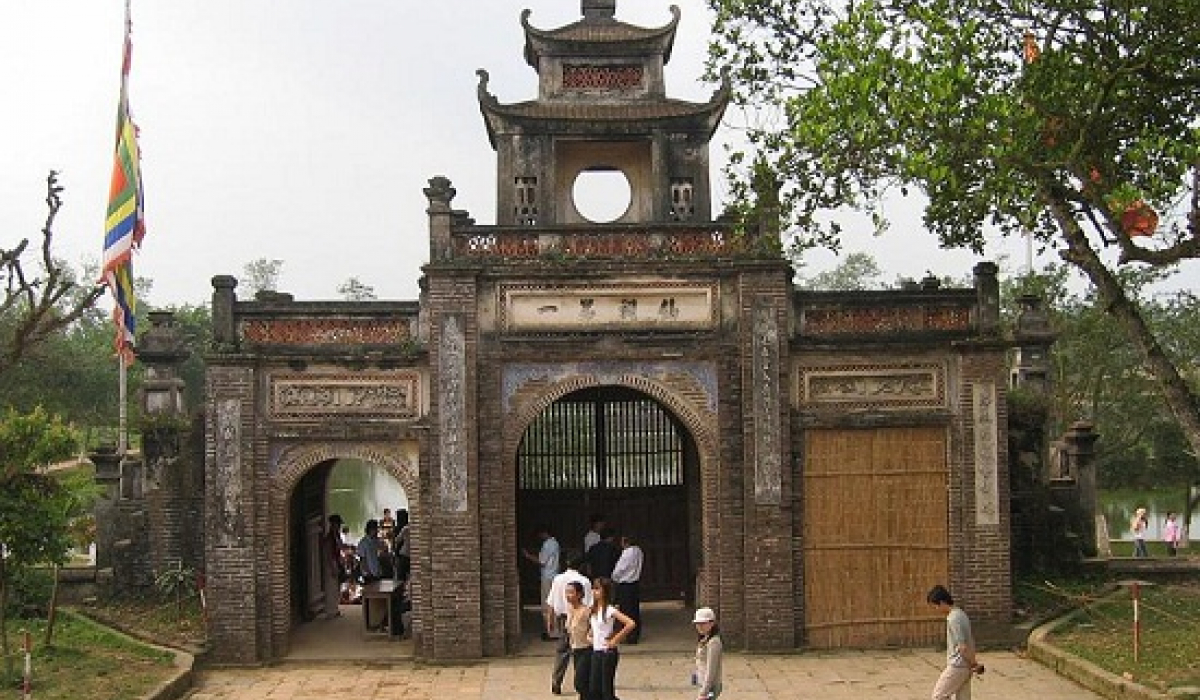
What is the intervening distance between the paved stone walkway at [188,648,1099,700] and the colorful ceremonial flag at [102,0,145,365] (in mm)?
6416

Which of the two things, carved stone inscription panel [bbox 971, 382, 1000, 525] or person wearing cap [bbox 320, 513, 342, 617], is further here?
person wearing cap [bbox 320, 513, 342, 617]

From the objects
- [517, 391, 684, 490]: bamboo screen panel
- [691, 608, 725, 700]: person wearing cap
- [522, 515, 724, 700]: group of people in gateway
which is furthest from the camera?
[517, 391, 684, 490]: bamboo screen panel

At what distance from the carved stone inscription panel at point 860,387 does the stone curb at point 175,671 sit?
7.89m

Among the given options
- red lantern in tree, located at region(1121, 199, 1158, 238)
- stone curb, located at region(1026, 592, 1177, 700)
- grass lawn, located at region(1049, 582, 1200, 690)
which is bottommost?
stone curb, located at region(1026, 592, 1177, 700)

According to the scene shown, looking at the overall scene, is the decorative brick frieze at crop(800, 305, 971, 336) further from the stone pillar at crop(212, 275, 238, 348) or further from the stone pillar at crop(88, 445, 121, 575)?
the stone pillar at crop(88, 445, 121, 575)

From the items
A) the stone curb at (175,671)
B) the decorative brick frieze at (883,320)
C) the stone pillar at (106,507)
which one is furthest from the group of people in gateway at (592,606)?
the decorative brick frieze at (883,320)

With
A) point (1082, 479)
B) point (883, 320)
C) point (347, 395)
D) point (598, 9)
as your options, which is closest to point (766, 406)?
point (883, 320)

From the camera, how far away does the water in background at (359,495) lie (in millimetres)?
42406

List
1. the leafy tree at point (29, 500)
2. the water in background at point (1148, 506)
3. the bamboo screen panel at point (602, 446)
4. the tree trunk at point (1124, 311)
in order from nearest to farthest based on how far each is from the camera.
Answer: the tree trunk at point (1124, 311) < the leafy tree at point (29, 500) < the bamboo screen panel at point (602, 446) < the water in background at point (1148, 506)

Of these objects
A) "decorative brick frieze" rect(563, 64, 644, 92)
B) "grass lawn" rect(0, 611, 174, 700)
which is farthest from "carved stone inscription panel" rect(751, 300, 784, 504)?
"grass lawn" rect(0, 611, 174, 700)

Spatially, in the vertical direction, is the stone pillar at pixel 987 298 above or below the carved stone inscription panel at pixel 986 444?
above

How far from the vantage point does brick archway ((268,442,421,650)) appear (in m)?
15.0

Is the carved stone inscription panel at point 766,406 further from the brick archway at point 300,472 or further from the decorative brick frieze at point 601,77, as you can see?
the decorative brick frieze at point 601,77

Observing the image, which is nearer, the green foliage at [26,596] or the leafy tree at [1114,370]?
the green foliage at [26,596]
